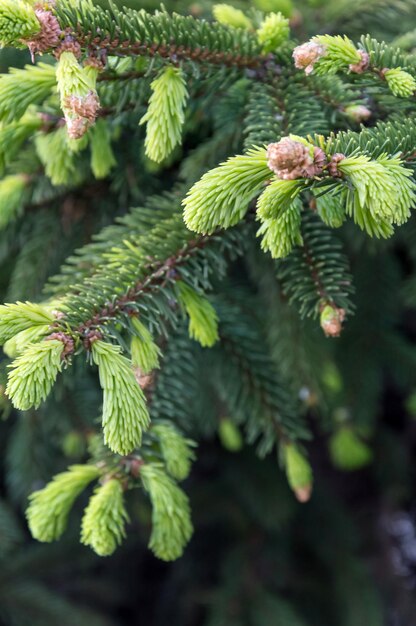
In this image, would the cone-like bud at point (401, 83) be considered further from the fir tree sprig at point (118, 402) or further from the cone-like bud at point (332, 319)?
the fir tree sprig at point (118, 402)

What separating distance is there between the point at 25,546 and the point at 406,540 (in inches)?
59.4

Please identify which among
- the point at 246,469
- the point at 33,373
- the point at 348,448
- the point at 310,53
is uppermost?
the point at 310,53

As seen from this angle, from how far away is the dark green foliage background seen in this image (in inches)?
51.8

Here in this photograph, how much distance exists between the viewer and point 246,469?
2.20 m

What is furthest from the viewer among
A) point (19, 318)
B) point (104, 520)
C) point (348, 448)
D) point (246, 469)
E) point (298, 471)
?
point (246, 469)

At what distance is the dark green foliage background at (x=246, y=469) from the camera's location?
4.32 ft

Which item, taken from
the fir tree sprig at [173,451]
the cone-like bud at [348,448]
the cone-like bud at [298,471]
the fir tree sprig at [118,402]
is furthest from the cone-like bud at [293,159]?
Result: the cone-like bud at [348,448]

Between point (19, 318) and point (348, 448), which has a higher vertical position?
point (19, 318)

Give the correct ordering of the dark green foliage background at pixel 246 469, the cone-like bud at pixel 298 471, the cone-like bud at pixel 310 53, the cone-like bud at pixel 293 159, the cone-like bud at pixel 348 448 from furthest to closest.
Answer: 1. the cone-like bud at pixel 348 448
2. the dark green foliage background at pixel 246 469
3. the cone-like bud at pixel 298 471
4. the cone-like bud at pixel 310 53
5. the cone-like bud at pixel 293 159

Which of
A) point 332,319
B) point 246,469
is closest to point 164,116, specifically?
point 332,319

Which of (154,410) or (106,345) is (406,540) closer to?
(154,410)

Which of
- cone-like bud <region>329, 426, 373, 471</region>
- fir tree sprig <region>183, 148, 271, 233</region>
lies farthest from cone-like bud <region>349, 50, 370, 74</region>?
cone-like bud <region>329, 426, 373, 471</region>

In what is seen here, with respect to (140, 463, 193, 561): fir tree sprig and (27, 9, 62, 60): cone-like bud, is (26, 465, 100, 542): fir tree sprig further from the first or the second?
(27, 9, 62, 60): cone-like bud

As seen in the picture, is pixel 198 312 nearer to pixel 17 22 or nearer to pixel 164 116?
pixel 164 116
